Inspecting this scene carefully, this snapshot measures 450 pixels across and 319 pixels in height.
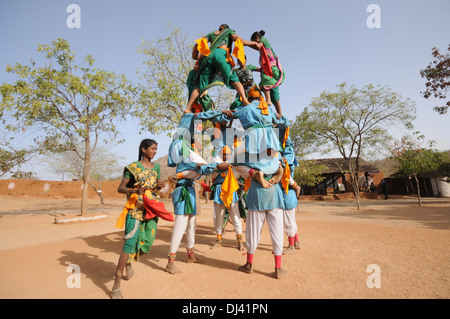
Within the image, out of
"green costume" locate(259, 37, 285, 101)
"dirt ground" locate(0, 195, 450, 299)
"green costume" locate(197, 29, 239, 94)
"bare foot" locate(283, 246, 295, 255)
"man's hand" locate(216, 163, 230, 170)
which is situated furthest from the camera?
"green costume" locate(259, 37, 285, 101)

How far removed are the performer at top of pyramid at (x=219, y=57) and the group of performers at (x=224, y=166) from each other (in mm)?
19

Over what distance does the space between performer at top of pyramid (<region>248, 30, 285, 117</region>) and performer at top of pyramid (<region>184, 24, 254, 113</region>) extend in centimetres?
64

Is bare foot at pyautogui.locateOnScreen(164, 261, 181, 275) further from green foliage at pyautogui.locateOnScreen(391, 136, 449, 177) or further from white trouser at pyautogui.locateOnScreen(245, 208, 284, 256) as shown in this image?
green foliage at pyautogui.locateOnScreen(391, 136, 449, 177)

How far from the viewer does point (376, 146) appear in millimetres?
24641

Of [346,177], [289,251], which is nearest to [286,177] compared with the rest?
[289,251]

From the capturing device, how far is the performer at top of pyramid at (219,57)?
446cm

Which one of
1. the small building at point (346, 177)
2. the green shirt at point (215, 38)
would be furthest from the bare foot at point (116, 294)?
the small building at point (346, 177)

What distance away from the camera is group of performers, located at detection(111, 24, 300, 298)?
3.42 metres

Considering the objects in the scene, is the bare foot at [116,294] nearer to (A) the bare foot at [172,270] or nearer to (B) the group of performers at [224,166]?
(B) the group of performers at [224,166]

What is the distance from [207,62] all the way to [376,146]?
2670 cm

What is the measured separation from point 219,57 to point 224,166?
2.33 metres

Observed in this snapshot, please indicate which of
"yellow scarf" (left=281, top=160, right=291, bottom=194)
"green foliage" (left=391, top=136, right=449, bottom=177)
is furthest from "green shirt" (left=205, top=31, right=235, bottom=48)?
"green foliage" (left=391, top=136, right=449, bottom=177)
